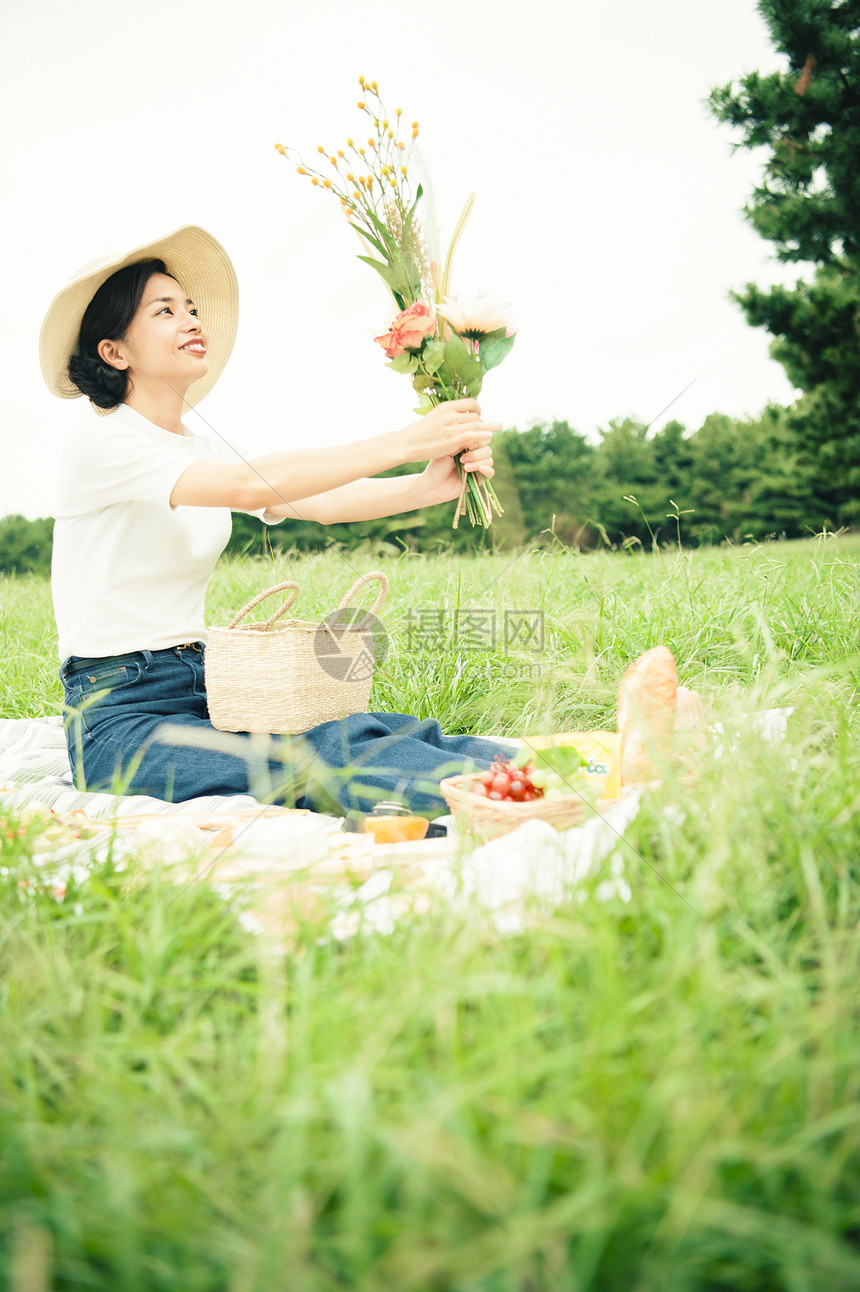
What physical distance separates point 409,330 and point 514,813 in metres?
1.13

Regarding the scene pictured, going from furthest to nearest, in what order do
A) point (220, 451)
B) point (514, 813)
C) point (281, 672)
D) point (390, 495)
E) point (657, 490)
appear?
point (657, 490), point (220, 451), point (390, 495), point (281, 672), point (514, 813)

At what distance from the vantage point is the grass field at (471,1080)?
770 millimetres

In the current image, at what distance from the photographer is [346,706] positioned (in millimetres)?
2369

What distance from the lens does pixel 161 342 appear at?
7.81ft

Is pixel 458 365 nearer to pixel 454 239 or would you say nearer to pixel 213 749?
pixel 454 239

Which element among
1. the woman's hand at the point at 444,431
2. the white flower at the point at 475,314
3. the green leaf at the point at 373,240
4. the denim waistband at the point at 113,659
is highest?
the green leaf at the point at 373,240

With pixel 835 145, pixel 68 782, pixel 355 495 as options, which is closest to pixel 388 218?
pixel 355 495

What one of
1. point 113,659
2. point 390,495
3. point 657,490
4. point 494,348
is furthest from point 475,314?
point 657,490

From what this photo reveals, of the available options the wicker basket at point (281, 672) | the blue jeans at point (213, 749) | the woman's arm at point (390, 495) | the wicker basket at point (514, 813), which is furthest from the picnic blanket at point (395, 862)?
the woman's arm at point (390, 495)

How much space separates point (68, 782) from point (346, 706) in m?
0.82

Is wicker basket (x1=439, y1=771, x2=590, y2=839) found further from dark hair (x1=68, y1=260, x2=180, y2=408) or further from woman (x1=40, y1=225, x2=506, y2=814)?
dark hair (x1=68, y1=260, x2=180, y2=408)

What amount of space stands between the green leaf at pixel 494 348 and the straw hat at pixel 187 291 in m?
0.87

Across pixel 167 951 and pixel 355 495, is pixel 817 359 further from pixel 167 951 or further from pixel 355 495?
pixel 167 951

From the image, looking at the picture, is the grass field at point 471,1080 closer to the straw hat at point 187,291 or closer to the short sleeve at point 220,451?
the short sleeve at point 220,451
